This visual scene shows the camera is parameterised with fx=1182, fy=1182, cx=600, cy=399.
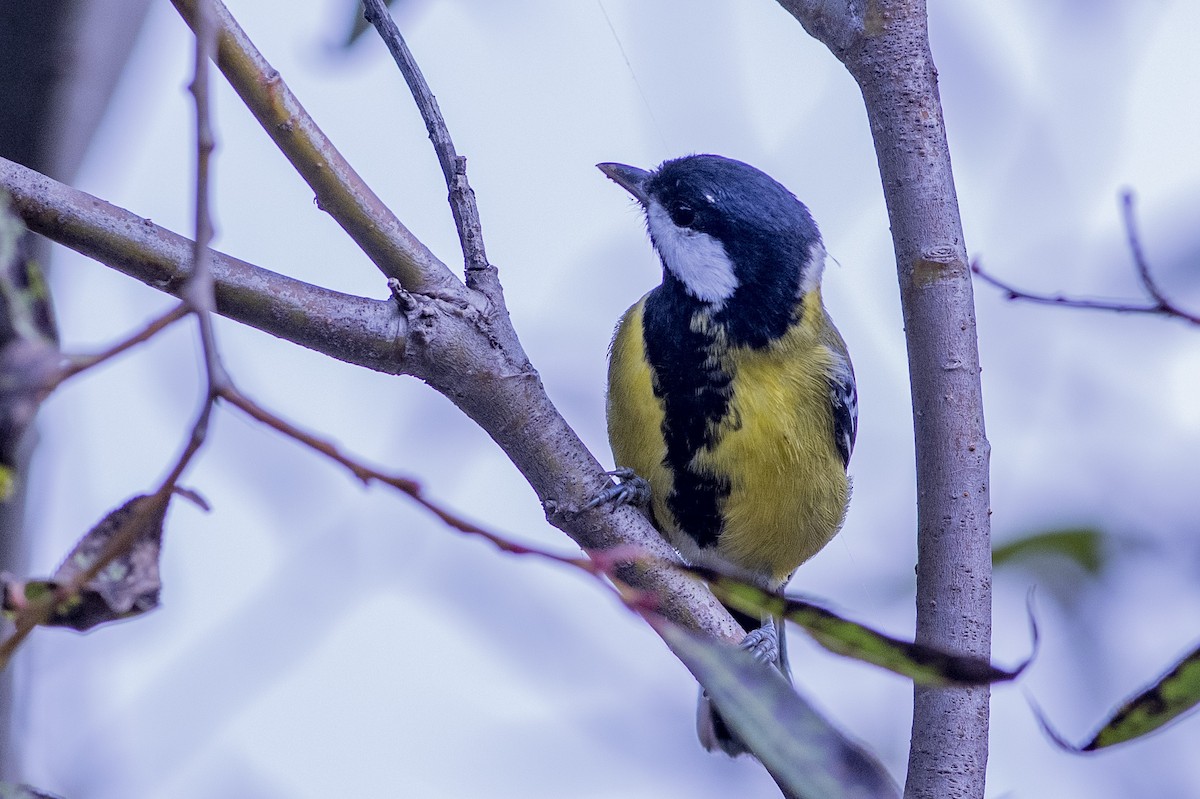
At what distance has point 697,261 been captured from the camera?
1889 mm

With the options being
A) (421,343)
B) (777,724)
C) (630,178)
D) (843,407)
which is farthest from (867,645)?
(630,178)

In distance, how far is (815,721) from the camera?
2.76ft

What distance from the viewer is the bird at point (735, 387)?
1.78 m

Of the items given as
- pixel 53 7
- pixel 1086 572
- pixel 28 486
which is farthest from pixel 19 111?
pixel 1086 572

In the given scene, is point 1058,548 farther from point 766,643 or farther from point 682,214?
point 682,214

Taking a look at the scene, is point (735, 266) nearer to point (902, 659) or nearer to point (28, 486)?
point (28, 486)

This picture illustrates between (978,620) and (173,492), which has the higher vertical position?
(978,620)

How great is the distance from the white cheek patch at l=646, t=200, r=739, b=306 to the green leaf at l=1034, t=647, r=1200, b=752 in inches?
45.1

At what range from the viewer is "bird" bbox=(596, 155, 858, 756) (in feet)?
5.83

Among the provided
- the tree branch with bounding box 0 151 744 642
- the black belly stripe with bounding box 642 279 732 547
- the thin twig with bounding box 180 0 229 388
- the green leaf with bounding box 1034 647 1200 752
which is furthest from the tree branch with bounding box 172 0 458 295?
the green leaf with bounding box 1034 647 1200 752

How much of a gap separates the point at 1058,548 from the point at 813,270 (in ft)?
2.50

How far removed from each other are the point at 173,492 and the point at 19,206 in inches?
20.2

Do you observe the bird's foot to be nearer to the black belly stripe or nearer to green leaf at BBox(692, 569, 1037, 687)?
the black belly stripe

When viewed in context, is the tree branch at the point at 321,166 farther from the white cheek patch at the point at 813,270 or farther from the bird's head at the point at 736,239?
the white cheek patch at the point at 813,270
